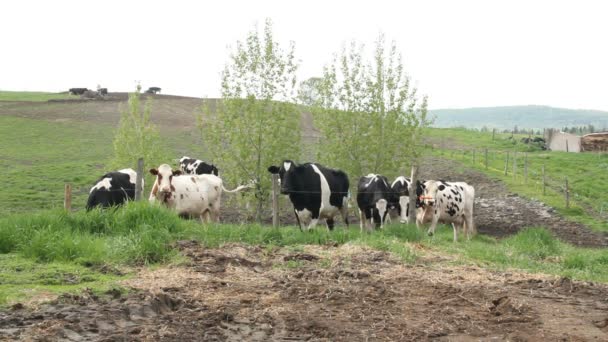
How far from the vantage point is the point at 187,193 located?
1936 cm

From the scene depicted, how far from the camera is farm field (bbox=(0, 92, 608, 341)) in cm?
816

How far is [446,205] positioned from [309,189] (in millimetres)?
5175

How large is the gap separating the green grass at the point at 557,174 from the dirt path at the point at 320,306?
1876 cm

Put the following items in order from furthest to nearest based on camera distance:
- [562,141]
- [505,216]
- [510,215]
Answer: [562,141] < [510,215] < [505,216]

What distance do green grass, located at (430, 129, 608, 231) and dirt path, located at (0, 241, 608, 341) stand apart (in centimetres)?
1876

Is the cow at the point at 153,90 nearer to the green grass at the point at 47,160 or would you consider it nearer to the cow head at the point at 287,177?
the green grass at the point at 47,160

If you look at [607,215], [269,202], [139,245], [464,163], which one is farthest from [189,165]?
[464,163]

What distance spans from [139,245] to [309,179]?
782 cm

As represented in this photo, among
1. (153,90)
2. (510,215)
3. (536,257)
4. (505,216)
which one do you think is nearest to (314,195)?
(536,257)

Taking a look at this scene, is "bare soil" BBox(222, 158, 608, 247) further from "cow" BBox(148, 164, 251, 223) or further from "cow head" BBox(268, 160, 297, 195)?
→ "cow head" BBox(268, 160, 297, 195)

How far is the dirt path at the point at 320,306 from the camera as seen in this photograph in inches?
312

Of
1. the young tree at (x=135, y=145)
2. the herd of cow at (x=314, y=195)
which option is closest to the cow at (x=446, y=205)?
the herd of cow at (x=314, y=195)

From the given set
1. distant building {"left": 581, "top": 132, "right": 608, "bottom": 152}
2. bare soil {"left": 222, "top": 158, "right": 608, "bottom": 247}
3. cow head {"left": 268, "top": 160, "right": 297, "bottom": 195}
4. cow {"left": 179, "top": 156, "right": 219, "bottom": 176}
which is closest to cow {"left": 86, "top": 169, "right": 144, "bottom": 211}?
cow head {"left": 268, "top": 160, "right": 297, "bottom": 195}

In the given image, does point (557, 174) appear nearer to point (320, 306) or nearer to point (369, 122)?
point (369, 122)
